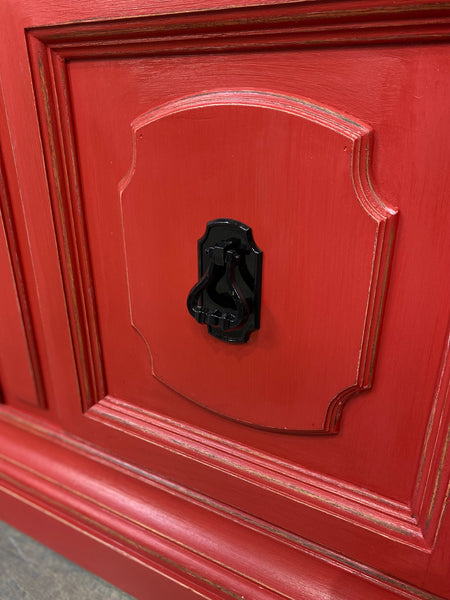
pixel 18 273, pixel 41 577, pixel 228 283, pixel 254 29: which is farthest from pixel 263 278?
pixel 41 577

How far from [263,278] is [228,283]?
0.04 meters

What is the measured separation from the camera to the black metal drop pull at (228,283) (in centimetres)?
47

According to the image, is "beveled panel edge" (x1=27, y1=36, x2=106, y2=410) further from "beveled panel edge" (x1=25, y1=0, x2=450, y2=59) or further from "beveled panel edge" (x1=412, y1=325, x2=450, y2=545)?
"beveled panel edge" (x1=412, y1=325, x2=450, y2=545)

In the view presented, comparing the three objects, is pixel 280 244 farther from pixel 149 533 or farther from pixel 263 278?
pixel 149 533

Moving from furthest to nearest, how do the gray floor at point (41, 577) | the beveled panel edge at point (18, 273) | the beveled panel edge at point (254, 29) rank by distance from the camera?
1. the gray floor at point (41, 577)
2. the beveled panel edge at point (18, 273)
3. the beveled panel edge at point (254, 29)

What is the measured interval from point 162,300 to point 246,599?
426 mm

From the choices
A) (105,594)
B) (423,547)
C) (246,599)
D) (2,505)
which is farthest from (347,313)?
(2,505)

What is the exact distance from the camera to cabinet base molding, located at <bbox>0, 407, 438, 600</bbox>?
57cm

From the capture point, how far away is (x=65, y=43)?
48cm

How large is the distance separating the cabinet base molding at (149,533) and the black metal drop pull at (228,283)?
305 millimetres

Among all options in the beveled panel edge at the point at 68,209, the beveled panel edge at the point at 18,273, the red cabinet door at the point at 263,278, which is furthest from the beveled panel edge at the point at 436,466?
the beveled panel edge at the point at 18,273

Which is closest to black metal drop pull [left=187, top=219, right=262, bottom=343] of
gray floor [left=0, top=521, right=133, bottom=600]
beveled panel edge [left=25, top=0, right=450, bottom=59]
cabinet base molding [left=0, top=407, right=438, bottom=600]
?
beveled panel edge [left=25, top=0, right=450, bottom=59]

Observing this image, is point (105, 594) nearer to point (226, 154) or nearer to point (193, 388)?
point (193, 388)

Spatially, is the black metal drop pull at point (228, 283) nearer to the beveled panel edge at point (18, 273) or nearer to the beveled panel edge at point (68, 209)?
the beveled panel edge at point (68, 209)
